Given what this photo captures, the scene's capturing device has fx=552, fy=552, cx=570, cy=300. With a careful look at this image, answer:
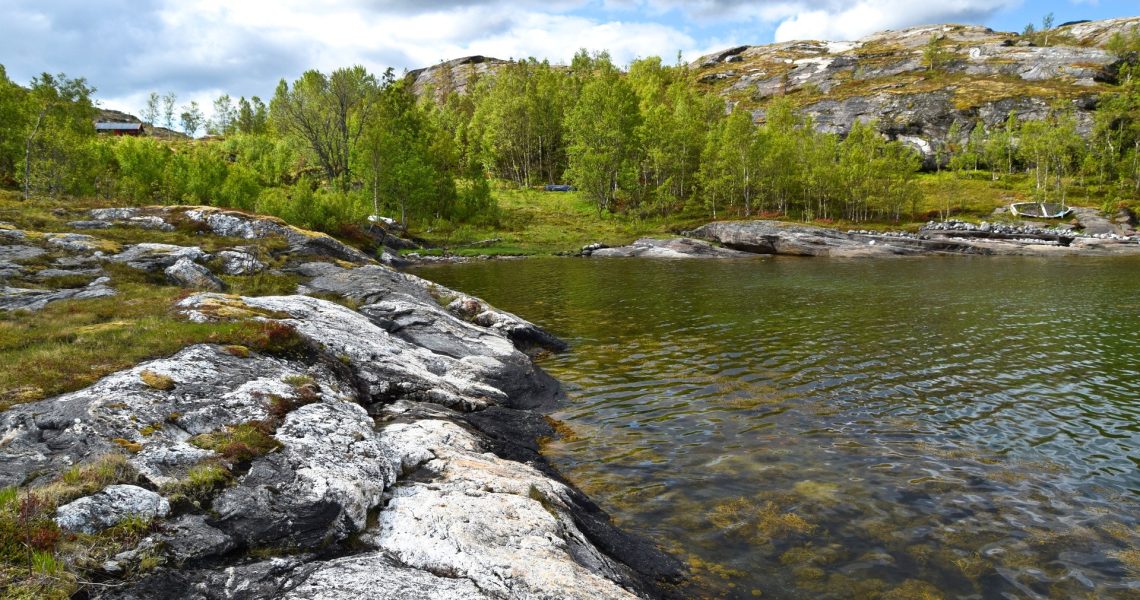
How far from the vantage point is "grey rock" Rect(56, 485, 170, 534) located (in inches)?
268

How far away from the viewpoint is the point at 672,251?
77.1 meters

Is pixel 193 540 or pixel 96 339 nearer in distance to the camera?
pixel 193 540

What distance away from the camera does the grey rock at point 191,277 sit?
21938mm

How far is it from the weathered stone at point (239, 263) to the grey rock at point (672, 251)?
52912 millimetres

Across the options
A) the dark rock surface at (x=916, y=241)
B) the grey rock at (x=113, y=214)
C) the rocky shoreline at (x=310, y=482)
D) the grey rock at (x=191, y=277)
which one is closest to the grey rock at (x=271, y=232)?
the grey rock at (x=113, y=214)

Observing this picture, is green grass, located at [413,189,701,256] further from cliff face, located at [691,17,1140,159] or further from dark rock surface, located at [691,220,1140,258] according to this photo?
cliff face, located at [691,17,1140,159]

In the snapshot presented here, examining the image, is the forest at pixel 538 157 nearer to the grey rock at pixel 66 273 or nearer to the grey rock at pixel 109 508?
the grey rock at pixel 66 273

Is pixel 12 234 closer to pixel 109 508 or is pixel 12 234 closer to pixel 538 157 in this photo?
pixel 109 508

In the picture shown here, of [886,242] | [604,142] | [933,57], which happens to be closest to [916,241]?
[886,242]

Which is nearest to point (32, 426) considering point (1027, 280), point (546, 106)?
point (1027, 280)

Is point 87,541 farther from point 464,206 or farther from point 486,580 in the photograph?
point 464,206

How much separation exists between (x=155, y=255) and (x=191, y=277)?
3400 mm

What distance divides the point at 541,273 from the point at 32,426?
48.6 m

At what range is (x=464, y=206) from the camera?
9419 centimetres
